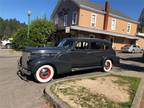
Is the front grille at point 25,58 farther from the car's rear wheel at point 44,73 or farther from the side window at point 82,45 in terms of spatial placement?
the side window at point 82,45

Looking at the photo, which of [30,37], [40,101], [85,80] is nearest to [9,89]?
[40,101]

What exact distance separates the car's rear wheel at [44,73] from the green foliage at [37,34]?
1507 centimetres

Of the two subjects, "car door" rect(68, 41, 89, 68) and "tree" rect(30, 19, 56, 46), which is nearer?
"car door" rect(68, 41, 89, 68)

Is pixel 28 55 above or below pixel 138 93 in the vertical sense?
above

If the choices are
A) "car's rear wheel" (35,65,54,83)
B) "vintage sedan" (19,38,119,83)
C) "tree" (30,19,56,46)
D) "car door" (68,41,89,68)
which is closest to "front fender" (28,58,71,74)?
"vintage sedan" (19,38,119,83)

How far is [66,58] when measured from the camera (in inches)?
333

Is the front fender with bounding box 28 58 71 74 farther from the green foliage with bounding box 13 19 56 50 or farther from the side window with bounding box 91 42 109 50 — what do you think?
the green foliage with bounding box 13 19 56 50

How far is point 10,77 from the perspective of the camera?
848cm

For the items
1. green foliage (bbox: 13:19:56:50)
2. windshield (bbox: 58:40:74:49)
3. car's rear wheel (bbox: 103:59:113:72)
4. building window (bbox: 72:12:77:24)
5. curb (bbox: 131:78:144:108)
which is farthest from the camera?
building window (bbox: 72:12:77:24)

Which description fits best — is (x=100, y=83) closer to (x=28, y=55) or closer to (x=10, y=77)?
(x=28, y=55)

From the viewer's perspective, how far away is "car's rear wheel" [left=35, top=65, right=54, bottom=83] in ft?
25.2

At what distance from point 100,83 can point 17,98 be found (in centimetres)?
332

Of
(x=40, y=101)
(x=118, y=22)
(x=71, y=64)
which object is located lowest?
(x=40, y=101)

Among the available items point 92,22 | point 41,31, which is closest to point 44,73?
point 41,31
